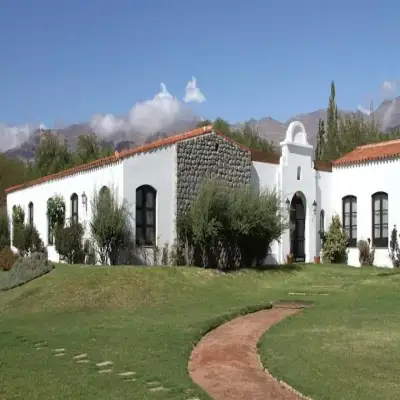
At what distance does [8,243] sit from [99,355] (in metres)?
26.2

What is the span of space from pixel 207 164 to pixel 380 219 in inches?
369

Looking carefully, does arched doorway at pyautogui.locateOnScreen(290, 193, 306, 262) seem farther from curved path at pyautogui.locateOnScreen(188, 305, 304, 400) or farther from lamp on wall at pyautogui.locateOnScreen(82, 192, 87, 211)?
curved path at pyautogui.locateOnScreen(188, 305, 304, 400)

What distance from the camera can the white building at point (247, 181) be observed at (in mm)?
23812

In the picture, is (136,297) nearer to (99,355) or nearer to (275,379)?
(99,355)

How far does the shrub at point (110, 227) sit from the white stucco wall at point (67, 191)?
562mm

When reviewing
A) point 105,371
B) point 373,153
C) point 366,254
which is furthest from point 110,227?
point 373,153

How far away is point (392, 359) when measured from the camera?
9.55 metres

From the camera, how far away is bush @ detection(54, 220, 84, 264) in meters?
24.8

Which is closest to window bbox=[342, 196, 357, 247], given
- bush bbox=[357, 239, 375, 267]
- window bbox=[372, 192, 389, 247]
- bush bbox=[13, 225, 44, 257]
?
bush bbox=[357, 239, 375, 267]

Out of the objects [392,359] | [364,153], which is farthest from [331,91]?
[392,359]

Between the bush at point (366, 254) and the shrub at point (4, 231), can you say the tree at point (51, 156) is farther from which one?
the bush at point (366, 254)

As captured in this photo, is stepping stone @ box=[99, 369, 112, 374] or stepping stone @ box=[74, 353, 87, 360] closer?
stepping stone @ box=[99, 369, 112, 374]

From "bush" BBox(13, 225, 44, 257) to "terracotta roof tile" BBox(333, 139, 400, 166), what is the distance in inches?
630

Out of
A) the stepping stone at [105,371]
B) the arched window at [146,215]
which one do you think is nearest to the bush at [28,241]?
the arched window at [146,215]
